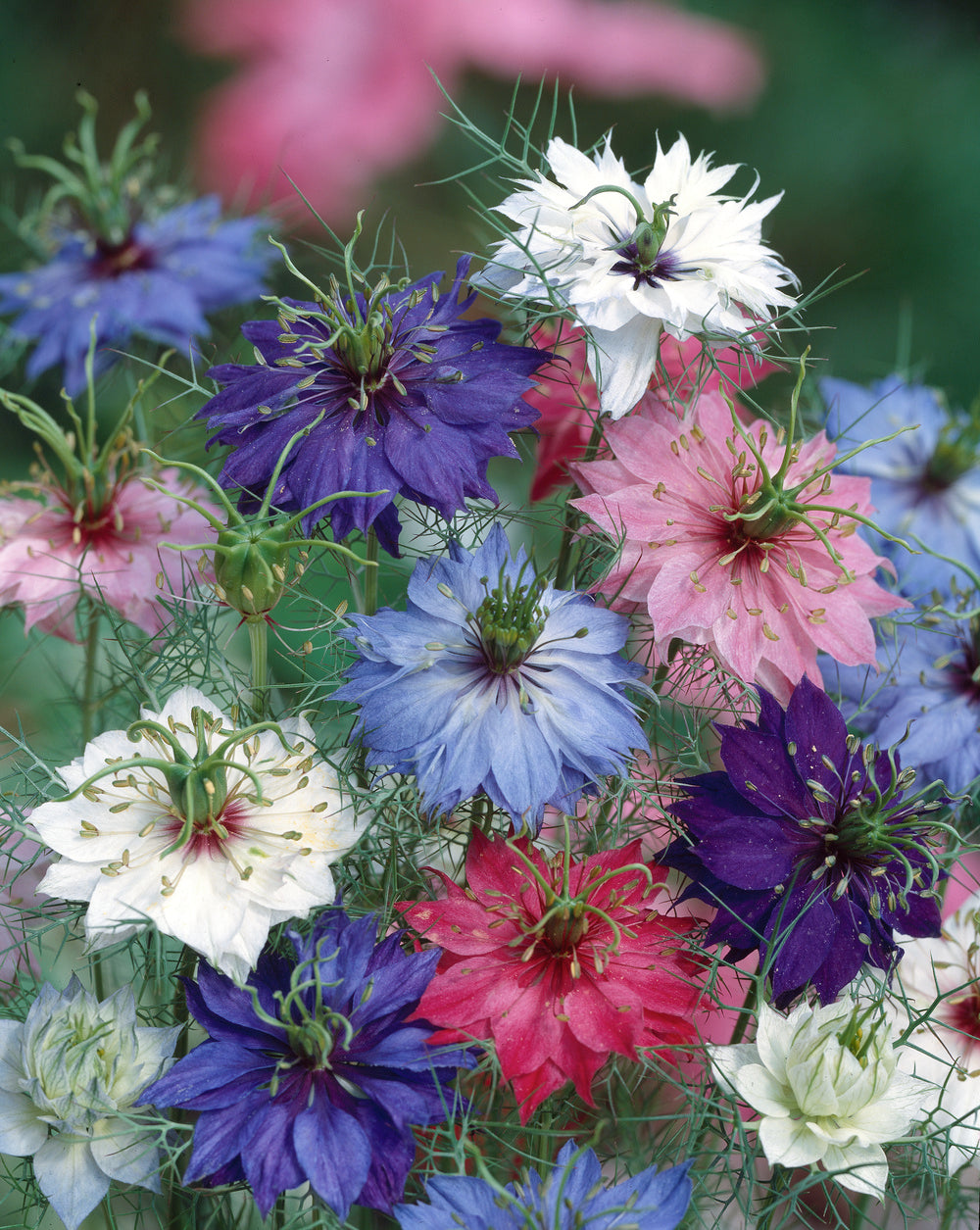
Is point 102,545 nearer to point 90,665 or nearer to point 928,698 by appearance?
point 90,665

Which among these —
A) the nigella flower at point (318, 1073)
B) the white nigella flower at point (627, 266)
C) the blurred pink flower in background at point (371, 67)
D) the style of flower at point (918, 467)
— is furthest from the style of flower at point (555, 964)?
the blurred pink flower in background at point (371, 67)

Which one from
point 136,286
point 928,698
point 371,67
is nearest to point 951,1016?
point 928,698

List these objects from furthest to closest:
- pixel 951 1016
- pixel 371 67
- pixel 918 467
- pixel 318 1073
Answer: pixel 371 67 → pixel 918 467 → pixel 951 1016 → pixel 318 1073

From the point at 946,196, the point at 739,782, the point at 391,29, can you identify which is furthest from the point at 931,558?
the point at 946,196

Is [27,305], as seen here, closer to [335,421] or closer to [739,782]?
[335,421]

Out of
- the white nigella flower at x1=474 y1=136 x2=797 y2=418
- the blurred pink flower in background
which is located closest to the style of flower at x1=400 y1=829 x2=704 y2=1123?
the white nigella flower at x1=474 y1=136 x2=797 y2=418

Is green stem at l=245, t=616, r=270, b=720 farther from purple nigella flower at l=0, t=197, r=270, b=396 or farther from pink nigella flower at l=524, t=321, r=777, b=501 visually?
purple nigella flower at l=0, t=197, r=270, b=396
